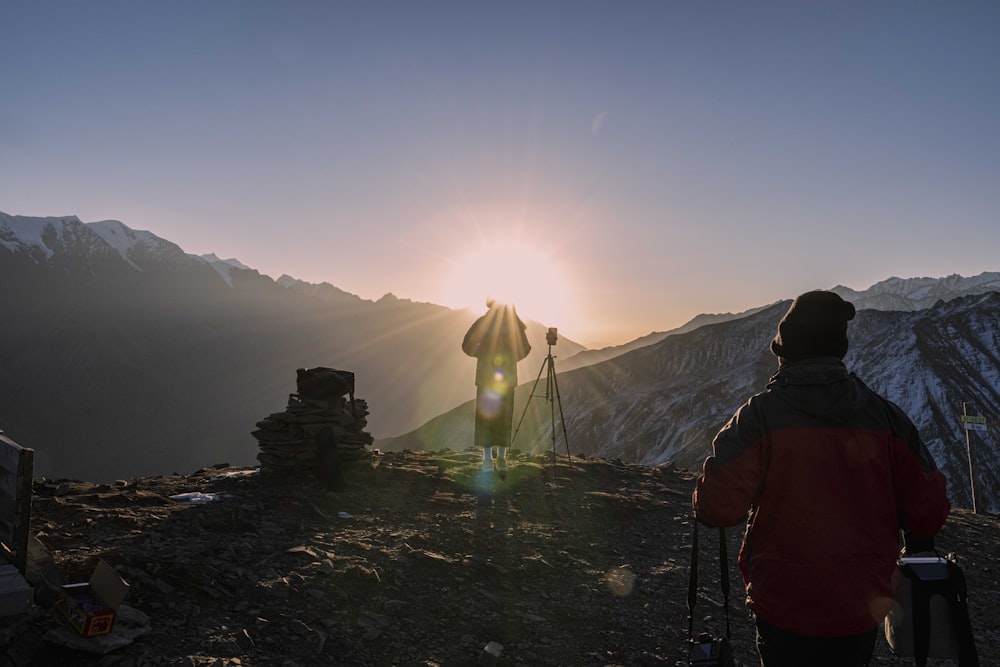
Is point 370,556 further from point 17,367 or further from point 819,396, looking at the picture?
point 17,367

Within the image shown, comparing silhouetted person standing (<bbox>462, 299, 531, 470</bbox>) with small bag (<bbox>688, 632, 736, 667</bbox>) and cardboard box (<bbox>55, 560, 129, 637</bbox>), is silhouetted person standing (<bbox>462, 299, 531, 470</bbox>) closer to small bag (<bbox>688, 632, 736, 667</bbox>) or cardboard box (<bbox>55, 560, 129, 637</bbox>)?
cardboard box (<bbox>55, 560, 129, 637</bbox>)

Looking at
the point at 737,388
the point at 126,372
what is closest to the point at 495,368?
the point at 737,388

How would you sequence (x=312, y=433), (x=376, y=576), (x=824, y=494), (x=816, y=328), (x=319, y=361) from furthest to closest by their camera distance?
(x=319, y=361), (x=312, y=433), (x=376, y=576), (x=816, y=328), (x=824, y=494)

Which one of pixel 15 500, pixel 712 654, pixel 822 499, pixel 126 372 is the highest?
pixel 126 372

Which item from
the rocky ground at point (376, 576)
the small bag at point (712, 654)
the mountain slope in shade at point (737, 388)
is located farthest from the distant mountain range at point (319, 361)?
the small bag at point (712, 654)

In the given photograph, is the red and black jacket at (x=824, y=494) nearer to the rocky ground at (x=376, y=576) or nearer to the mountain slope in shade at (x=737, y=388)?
the rocky ground at (x=376, y=576)

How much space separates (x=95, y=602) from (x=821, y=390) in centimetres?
489

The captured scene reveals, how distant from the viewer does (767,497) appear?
2.70 metres

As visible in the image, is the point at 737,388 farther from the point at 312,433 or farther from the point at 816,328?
the point at 816,328

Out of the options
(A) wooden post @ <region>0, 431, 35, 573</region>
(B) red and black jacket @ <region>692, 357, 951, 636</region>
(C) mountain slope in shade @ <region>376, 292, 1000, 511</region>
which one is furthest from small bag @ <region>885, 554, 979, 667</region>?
(C) mountain slope in shade @ <region>376, 292, 1000, 511</region>

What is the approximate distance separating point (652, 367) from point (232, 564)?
7230 cm

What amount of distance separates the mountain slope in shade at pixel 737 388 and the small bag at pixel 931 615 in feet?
75.9

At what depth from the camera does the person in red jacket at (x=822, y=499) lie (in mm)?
2559

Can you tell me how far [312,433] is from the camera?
31.2 feet
